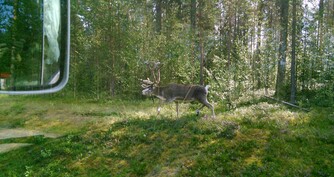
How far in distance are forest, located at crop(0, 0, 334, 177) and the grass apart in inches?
1.4

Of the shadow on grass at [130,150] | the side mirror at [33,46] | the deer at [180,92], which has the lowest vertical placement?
the shadow on grass at [130,150]

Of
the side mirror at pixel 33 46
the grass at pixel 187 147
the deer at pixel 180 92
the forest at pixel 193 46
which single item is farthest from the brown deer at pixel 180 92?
the side mirror at pixel 33 46

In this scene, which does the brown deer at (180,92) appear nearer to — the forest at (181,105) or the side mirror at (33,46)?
the forest at (181,105)

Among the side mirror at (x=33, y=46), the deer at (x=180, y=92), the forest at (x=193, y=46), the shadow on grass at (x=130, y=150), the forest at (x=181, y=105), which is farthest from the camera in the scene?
the forest at (x=193, y=46)

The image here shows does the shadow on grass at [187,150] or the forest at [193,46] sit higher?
the forest at [193,46]

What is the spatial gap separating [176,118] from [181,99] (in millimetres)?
767

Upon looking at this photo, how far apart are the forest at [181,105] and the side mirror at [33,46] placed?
0.03 metres

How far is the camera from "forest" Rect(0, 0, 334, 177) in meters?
7.70

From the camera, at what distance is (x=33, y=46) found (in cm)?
159

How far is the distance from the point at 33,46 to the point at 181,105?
486 inches

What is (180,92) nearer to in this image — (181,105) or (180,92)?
(180,92)

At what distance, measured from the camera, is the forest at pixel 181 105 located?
25.3ft

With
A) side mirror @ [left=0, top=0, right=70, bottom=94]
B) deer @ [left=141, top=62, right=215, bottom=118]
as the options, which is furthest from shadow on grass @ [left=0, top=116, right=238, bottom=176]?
side mirror @ [left=0, top=0, right=70, bottom=94]

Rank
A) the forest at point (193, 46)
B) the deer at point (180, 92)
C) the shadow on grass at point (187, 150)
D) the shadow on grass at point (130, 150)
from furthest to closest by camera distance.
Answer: the forest at point (193, 46)
the deer at point (180, 92)
the shadow on grass at point (130, 150)
the shadow on grass at point (187, 150)
